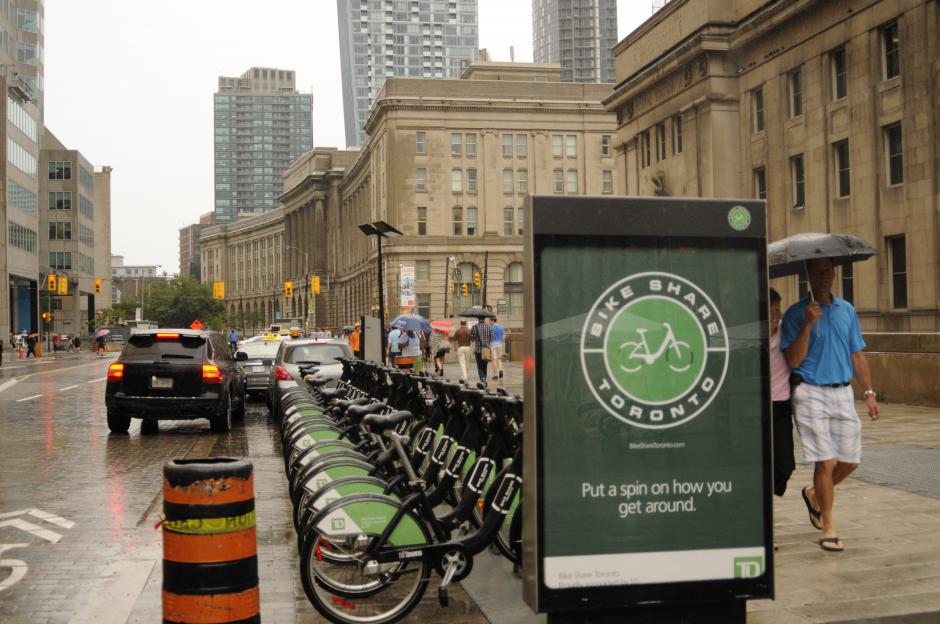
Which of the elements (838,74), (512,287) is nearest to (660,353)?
(838,74)

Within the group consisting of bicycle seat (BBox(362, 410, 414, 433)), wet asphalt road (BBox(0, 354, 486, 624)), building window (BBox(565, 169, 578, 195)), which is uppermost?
building window (BBox(565, 169, 578, 195))

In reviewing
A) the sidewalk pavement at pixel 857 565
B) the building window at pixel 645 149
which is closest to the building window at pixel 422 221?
the building window at pixel 645 149

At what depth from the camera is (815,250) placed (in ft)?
24.7

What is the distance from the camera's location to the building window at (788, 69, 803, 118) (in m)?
36.6

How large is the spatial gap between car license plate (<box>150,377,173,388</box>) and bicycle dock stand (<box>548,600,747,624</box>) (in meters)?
13.0

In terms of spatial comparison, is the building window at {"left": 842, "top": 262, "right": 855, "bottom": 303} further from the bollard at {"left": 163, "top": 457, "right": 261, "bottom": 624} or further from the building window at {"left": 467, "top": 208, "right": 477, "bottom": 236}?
the building window at {"left": 467, "top": 208, "right": 477, "bottom": 236}

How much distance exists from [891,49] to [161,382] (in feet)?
77.9

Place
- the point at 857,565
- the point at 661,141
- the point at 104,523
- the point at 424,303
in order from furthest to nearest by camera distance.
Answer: the point at 424,303
the point at 661,141
the point at 104,523
the point at 857,565

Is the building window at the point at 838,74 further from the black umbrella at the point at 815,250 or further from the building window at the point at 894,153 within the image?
the black umbrella at the point at 815,250

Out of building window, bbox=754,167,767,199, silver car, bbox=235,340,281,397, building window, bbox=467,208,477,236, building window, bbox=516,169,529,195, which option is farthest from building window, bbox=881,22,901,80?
building window, bbox=516,169,529,195

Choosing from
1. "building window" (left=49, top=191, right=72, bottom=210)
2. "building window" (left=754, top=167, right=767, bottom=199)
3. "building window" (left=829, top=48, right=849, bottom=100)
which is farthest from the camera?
"building window" (left=49, top=191, right=72, bottom=210)

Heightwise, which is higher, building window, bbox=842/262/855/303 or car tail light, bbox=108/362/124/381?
building window, bbox=842/262/855/303

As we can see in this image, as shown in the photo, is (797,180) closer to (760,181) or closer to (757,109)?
(760,181)

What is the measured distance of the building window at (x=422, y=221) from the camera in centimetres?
9775
